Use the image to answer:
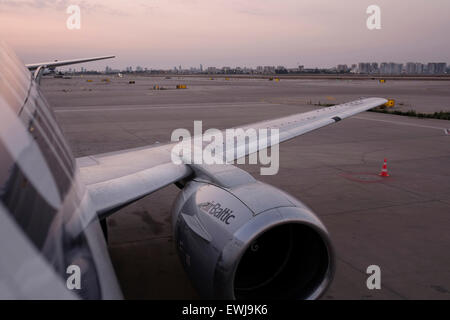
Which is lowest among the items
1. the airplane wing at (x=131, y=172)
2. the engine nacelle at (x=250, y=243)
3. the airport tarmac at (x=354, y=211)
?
the airport tarmac at (x=354, y=211)

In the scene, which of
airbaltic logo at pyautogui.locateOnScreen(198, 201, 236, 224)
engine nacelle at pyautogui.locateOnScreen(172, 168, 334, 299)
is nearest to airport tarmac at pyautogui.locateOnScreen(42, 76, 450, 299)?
engine nacelle at pyautogui.locateOnScreen(172, 168, 334, 299)

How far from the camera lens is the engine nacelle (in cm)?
254

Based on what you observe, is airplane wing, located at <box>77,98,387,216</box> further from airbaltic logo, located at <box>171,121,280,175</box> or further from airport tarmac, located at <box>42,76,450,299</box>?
airport tarmac, located at <box>42,76,450,299</box>

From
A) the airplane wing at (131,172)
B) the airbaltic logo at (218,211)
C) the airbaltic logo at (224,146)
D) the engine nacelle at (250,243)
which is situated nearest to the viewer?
the engine nacelle at (250,243)

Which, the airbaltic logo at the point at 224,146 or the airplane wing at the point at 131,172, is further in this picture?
the airbaltic logo at the point at 224,146

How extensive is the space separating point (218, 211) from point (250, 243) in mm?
413

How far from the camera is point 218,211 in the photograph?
2789mm

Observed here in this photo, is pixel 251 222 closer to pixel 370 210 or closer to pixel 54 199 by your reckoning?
pixel 54 199

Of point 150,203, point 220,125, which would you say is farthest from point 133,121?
point 150,203

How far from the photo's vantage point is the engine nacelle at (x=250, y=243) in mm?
2541

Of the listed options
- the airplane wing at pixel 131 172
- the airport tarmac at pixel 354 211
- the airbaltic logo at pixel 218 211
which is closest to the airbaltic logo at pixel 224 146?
the airplane wing at pixel 131 172

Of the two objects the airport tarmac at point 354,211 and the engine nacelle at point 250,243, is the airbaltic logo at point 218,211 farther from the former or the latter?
the airport tarmac at point 354,211

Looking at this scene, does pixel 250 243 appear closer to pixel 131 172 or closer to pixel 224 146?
pixel 131 172

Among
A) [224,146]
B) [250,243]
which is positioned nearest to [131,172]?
[224,146]
